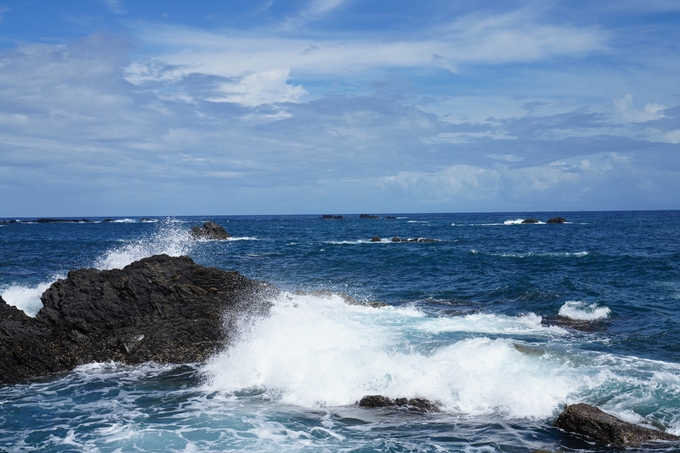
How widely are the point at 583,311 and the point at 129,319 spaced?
14.7m

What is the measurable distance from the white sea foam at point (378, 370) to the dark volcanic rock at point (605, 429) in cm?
100

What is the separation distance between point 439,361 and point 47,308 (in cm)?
1027

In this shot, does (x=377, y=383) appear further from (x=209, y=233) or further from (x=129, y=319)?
(x=209, y=233)

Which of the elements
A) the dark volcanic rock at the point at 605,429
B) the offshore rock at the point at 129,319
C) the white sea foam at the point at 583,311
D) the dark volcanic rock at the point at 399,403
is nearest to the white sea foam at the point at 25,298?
the offshore rock at the point at 129,319

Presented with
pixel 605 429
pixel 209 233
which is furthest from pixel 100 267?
pixel 209 233

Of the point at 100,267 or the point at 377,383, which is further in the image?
the point at 100,267

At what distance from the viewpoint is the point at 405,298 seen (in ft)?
77.6

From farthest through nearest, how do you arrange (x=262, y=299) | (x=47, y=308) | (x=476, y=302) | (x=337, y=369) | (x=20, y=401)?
(x=476, y=302) < (x=262, y=299) < (x=47, y=308) < (x=337, y=369) < (x=20, y=401)

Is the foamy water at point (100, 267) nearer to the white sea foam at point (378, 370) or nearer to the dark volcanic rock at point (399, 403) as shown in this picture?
the white sea foam at point (378, 370)

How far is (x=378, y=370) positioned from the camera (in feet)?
41.5

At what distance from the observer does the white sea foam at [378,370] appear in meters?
11.4

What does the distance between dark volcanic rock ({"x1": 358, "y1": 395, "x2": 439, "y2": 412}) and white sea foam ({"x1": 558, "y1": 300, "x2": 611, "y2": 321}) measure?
10.1 meters

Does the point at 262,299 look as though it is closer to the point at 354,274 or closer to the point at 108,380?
the point at 108,380

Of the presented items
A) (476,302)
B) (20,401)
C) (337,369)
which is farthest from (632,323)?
(20,401)
